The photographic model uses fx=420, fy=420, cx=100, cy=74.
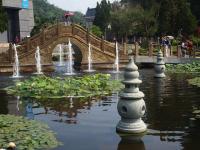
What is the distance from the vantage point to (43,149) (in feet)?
28.0

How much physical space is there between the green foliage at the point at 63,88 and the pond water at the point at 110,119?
2.18 feet

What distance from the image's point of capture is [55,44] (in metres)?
34.6

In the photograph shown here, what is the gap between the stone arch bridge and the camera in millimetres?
33281

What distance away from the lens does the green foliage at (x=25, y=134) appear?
8.74 meters

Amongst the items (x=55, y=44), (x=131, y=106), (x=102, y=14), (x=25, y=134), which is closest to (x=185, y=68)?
(x=55, y=44)

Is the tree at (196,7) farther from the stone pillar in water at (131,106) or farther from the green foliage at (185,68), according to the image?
the stone pillar in water at (131,106)

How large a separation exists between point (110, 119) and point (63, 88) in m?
4.66

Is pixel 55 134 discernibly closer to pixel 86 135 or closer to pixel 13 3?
pixel 86 135

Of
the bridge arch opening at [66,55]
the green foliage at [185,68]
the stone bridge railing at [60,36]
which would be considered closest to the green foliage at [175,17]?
the bridge arch opening at [66,55]

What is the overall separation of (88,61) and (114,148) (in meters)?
27.0

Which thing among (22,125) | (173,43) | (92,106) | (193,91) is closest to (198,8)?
(173,43)

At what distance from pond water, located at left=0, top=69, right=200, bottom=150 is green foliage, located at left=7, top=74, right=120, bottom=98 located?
2.18 feet

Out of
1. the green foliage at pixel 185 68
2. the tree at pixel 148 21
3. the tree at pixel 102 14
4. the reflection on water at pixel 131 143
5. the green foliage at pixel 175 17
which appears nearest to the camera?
the reflection on water at pixel 131 143

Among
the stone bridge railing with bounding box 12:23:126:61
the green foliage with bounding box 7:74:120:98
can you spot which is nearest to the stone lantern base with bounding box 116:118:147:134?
the green foliage with bounding box 7:74:120:98
